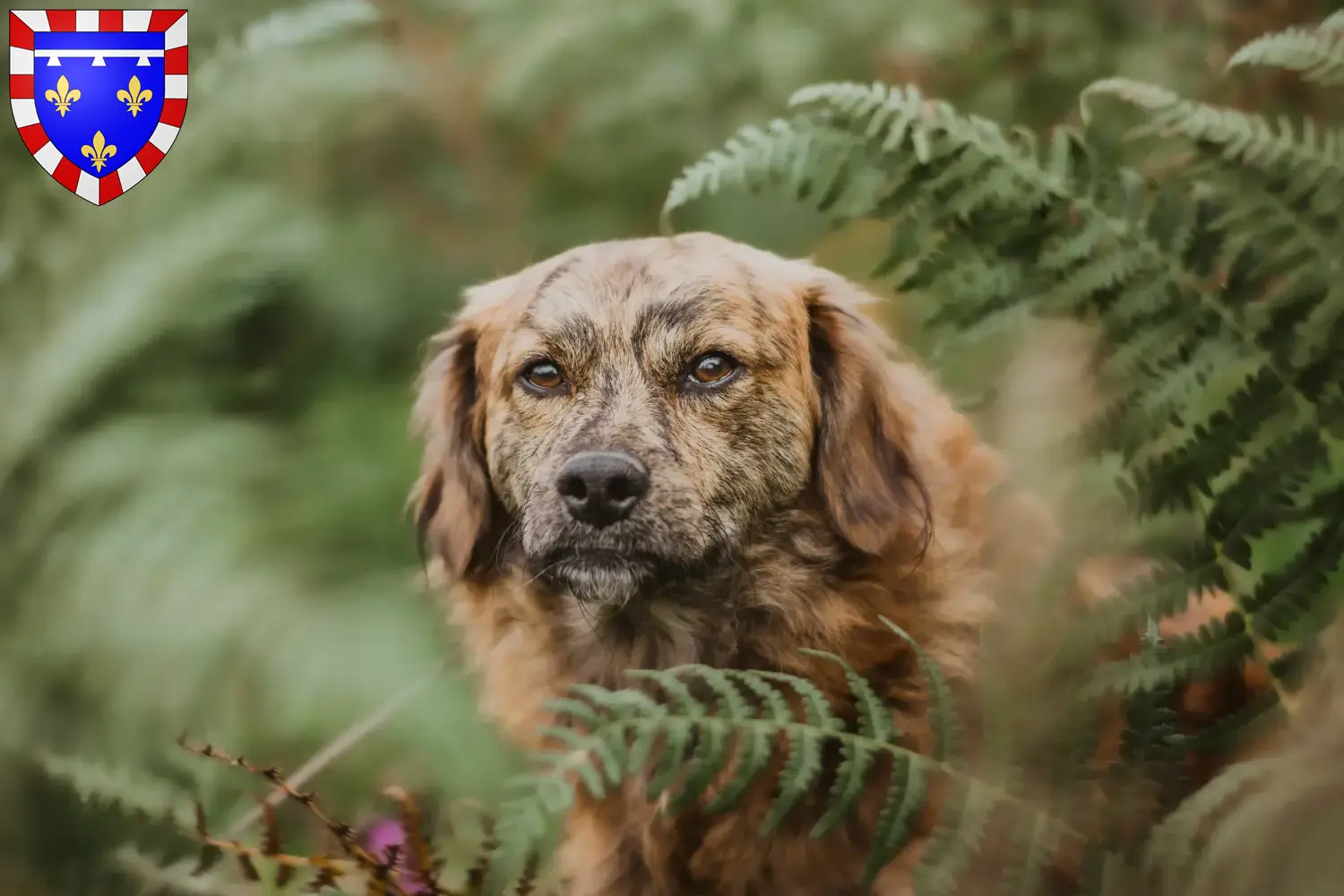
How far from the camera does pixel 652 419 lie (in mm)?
1034

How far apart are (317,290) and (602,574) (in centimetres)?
46

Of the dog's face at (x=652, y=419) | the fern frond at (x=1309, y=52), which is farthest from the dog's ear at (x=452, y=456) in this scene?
the fern frond at (x=1309, y=52)

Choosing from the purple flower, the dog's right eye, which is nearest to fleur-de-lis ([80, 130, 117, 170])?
the dog's right eye

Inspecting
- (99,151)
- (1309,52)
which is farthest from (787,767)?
(99,151)

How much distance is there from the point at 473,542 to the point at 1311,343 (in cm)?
76

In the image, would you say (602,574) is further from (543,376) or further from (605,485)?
(543,376)

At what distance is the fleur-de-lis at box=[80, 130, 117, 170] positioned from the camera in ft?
3.93

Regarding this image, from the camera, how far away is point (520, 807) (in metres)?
0.79

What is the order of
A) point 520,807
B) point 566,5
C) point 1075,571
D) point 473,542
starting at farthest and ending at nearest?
point 566,5 → point 473,542 → point 1075,571 → point 520,807

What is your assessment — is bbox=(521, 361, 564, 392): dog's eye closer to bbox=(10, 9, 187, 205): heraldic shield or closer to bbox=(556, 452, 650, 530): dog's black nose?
bbox=(556, 452, 650, 530): dog's black nose

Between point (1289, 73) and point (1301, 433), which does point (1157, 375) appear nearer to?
point (1301, 433)

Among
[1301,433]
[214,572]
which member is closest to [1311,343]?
[1301,433]

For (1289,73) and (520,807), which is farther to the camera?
(1289,73)

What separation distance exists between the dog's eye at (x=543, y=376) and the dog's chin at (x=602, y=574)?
0.53ft
